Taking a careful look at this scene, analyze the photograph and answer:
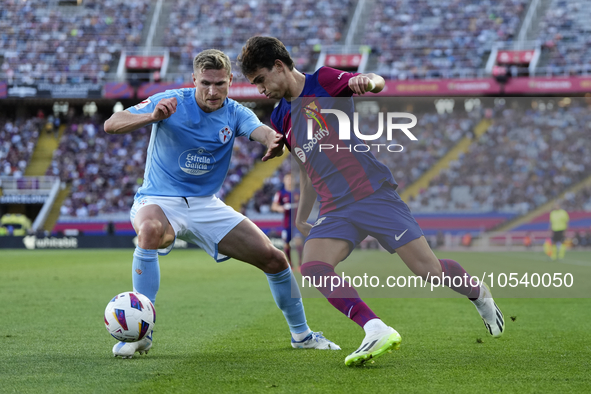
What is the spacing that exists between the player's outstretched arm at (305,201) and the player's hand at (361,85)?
0.81 m

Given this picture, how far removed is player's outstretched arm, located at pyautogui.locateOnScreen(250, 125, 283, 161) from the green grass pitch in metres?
1.16

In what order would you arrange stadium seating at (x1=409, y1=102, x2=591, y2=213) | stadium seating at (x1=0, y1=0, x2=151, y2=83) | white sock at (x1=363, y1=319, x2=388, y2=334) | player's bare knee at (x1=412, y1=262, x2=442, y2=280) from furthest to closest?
stadium seating at (x1=0, y1=0, x2=151, y2=83), stadium seating at (x1=409, y1=102, x2=591, y2=213), player's bare knee at (x1=412, y1=262, x2=442, y2=280), white sock at (x1=363, y1=319, x2=388, y2=334)

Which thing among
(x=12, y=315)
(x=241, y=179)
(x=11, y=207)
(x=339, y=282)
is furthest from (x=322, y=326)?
(x=11, y=207)

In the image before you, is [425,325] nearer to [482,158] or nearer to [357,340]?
[357,340]

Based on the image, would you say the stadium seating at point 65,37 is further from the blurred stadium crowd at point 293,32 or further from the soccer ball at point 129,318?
the soccer ball at point 129,318

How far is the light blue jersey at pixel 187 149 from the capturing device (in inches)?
202

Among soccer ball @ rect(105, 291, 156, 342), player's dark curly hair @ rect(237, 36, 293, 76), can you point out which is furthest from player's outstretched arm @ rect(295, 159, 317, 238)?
soccer ball @ rect(105, 291, 156, 342)

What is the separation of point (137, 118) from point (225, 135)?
31.7 inches

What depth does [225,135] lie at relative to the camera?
526 centimetres

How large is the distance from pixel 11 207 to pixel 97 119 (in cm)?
631

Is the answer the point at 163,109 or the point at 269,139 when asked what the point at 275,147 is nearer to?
the point at 269,139

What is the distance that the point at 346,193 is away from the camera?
4637mm

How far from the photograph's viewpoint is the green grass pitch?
3.68 meters

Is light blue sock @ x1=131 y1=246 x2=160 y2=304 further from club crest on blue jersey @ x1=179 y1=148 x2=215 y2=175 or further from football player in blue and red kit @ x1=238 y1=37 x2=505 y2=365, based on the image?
football player in blue and red kit @ x1=238 y1=37 x2=505 y2=365
